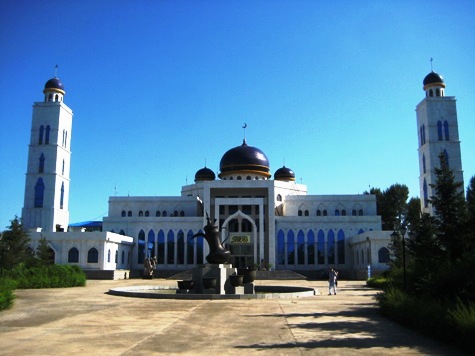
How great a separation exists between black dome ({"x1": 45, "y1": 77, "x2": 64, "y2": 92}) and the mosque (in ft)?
0.37

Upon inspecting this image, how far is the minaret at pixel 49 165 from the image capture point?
54469mm

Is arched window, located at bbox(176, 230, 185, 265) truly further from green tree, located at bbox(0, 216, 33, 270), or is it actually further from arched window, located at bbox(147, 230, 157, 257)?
green tree, located at bbox(0, 216, 33, 270)

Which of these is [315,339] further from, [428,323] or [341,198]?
[341,198]

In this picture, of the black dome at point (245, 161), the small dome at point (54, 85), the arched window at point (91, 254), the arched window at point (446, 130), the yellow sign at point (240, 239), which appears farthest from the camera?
the black dome at point (245, 161)

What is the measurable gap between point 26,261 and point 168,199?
27.6 m

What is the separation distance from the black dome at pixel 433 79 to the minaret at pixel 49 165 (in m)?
43.8

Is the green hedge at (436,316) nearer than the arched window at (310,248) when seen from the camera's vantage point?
Yes

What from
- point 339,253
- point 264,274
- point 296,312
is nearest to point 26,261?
point 264,274

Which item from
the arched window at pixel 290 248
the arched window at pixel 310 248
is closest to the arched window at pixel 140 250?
the arched window at pixel 290 248

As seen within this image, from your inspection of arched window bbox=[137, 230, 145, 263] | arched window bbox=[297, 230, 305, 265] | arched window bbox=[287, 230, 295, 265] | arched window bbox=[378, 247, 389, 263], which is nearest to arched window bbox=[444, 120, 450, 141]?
arched window bbox=[378, 247, 389, 263]

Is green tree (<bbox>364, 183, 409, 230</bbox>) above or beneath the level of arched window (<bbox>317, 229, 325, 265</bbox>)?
above

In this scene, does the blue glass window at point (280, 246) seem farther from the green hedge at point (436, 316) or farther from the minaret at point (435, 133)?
the green hedge at point (436, 316)

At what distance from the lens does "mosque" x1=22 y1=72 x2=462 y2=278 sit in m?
52.8

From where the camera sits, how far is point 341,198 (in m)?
58.9
